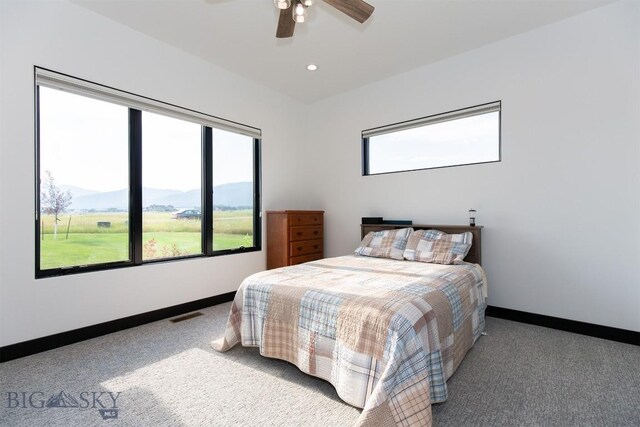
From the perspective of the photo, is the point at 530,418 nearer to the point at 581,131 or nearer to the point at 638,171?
the point at 638,171

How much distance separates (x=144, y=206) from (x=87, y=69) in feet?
4.17

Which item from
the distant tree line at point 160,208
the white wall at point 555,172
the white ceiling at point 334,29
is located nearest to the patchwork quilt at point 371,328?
the white wall at point 555,172

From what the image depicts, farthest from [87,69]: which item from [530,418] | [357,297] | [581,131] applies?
[581,131]

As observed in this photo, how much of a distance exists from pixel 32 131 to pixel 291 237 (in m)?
2.63

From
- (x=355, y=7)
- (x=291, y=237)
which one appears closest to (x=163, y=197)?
(x=291, y=237)

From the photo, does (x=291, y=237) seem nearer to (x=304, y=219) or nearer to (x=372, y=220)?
(x=304, y=219)

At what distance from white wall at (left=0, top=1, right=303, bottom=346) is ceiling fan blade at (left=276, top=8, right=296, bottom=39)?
1590mm

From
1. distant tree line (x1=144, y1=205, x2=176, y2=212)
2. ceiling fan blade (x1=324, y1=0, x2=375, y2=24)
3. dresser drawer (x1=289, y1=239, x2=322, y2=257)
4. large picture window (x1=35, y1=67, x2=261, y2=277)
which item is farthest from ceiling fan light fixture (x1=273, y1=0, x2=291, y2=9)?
dresser drawer (x1=289, y1=239, x2=322, y2=257)

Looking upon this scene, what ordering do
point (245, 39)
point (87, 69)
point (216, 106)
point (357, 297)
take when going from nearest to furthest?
point (357, 297) < point (87, 69) < point (245, 39) < point (216, 106)

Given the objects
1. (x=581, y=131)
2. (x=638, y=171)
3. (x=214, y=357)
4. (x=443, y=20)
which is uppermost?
(x=443, y=20)

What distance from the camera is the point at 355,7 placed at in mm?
1941

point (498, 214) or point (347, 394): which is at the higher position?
point (498, 214)

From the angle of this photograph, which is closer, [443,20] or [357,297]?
[357,297]

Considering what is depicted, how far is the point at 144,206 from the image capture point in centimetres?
305
